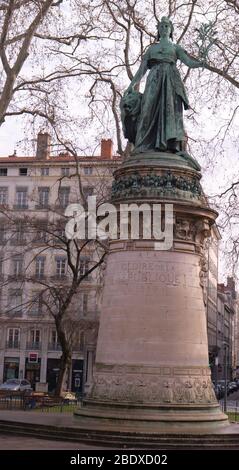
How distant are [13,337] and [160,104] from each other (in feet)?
166

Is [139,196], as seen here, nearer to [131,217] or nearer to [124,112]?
[131,217]

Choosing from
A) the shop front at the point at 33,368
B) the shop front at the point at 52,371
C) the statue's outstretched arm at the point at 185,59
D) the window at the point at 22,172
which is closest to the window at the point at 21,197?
the window at the point at 22,172

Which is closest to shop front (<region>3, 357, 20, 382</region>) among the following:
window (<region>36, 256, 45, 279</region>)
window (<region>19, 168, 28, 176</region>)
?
window (<region>36, 256, 45, 279</region>)

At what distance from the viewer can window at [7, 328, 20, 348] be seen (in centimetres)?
6306

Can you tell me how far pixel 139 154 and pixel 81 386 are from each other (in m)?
47.0

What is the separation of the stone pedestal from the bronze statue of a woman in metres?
0.55

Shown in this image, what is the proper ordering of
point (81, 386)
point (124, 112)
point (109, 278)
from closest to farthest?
point (109, 278)
point (124, 112)
point (81, 386)

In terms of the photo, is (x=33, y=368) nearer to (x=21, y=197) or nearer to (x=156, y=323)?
(x=21, y=197)

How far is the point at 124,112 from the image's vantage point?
51.7ft

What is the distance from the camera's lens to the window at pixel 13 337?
6306cm

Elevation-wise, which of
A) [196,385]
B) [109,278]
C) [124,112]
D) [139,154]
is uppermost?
[124,112]

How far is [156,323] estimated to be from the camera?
13.6 metres
